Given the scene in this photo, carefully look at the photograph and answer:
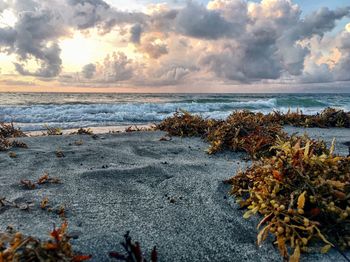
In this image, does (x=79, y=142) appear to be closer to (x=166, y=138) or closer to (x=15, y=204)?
(x=166, y=138)

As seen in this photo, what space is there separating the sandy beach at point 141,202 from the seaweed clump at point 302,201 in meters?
0.12

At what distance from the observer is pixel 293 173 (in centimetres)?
246

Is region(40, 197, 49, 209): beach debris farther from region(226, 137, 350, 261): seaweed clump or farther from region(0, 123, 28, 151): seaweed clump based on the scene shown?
region(0, 123, 28, 151): seaweed clump

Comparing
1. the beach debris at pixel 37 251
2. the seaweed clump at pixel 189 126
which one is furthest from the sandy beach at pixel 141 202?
the seaweed clump at pixel 189 126

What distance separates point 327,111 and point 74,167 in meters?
7.11

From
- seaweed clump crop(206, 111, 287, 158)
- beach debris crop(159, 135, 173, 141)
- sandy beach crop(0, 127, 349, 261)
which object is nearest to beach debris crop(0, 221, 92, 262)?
sandy beach crop(0, 127, 349, 261)

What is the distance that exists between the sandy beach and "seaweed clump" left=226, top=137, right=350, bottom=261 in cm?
12

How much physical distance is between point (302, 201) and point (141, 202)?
1.40m

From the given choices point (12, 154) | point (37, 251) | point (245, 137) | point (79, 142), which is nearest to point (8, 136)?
point (79, 142)

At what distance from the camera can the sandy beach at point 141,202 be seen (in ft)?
7.25

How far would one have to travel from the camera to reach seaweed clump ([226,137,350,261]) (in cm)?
217

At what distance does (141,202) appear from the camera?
9.67 feet

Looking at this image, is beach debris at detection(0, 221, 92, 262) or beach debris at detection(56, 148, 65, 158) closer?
beach debris at detection(0, 221, 92, 262)

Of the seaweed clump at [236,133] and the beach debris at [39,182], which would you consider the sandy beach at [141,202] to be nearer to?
the beach debris at [39,182]
